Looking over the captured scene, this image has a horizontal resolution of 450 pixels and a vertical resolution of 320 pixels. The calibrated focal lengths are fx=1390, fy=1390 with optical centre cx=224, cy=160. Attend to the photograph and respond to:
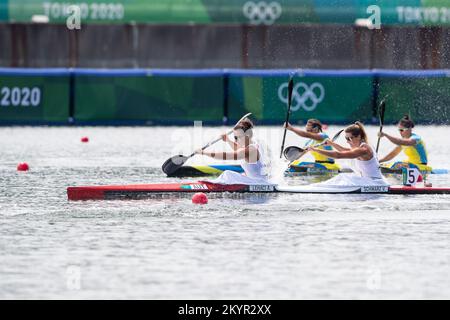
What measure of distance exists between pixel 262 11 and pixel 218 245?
28671 millimetres

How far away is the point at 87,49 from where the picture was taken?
40562mm

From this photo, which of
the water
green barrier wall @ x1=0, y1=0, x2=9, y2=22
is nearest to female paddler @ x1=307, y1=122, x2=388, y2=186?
the water

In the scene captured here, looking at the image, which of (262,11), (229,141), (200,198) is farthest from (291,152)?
(262,11)

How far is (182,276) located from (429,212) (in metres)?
6.20

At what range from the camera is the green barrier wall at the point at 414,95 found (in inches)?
1428

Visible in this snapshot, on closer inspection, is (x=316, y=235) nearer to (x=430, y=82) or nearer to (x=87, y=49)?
(x=430, y=82)

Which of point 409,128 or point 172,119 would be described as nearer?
point 409,128

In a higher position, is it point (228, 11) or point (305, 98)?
point (228, 11)

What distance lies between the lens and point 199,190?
18.9 meters

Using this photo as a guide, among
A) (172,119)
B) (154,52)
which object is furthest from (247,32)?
(172,119)

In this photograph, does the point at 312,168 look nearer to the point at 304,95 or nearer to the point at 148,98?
the point at 304,95

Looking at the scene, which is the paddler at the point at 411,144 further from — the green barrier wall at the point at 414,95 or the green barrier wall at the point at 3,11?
the green barrier wall at the point at 3,11

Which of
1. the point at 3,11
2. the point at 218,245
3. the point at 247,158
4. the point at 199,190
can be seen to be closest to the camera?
the point at 218,245
